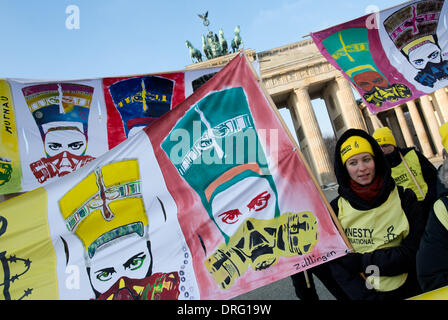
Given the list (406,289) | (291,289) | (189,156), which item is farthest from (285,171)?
(291,289)

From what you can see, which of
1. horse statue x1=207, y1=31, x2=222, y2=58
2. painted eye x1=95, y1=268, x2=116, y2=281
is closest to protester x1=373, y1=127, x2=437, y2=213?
painted eye x1=95, y1=268, x2=116, y2=281

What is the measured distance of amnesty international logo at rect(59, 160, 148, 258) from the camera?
2881mm

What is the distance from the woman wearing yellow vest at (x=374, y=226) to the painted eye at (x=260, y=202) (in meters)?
0.59

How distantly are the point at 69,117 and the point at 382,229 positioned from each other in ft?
17.8

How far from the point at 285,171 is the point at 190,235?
103 centimetres

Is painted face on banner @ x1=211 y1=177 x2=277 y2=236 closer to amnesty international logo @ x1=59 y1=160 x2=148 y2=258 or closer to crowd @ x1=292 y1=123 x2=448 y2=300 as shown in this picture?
crowd @ x1=292 y1=123 x2=448 y2=300

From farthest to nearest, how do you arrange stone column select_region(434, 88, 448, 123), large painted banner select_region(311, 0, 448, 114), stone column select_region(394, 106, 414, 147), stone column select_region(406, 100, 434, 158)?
stone column select_region(394, 106, 414, 147) < stone column select_region(406, 100, 434, 158) < stone column select_region(434, 88, 448, 123) < large painted banner select_region(311, 0, 448, 114)

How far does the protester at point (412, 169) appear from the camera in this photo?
3369 mm

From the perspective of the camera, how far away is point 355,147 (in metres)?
2.16

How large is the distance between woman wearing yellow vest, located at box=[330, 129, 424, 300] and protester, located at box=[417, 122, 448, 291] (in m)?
0.29

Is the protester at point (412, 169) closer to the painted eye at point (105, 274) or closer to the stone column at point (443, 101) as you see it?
the painted eye at point (105, 274)

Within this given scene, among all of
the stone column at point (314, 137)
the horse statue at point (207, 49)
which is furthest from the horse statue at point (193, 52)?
the stone column at point (314, 137)

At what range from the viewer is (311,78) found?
28250 millimetres
